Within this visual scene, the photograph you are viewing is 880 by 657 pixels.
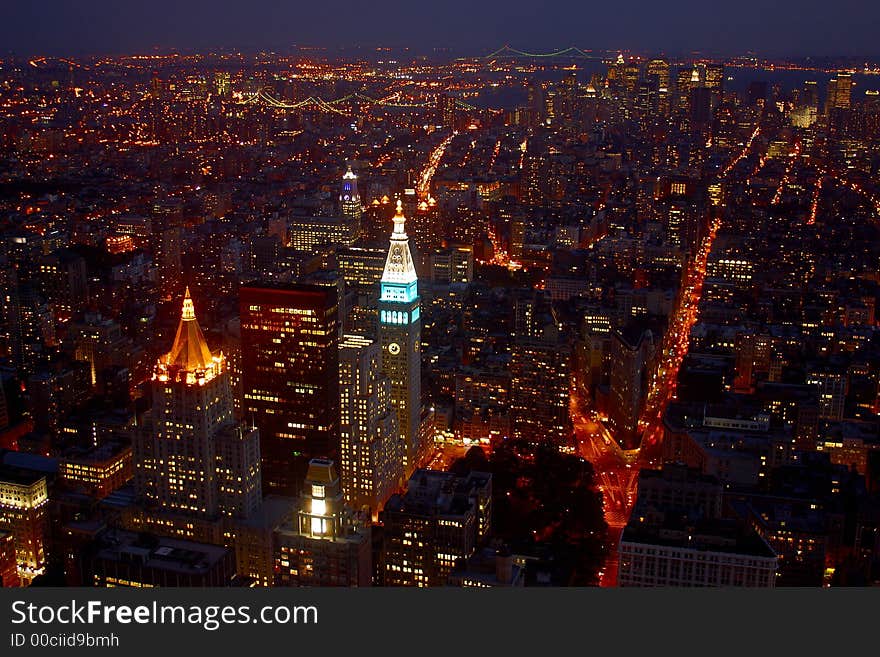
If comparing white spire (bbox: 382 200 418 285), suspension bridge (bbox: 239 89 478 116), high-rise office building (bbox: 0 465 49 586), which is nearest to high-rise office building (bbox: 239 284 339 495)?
white spire (bbox: 382 200 418 285)

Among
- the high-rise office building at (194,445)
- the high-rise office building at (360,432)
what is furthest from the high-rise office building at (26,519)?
the high-rise office building at (360,432)

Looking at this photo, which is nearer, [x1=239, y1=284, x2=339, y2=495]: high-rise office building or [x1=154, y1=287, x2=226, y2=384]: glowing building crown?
[x1=154, y1=287, x2=226, y2=384]: glowing building crown

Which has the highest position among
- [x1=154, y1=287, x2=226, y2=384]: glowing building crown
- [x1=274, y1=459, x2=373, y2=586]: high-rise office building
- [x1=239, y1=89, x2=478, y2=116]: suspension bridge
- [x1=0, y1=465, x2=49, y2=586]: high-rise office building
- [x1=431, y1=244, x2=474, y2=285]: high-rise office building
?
[x1=239, y1=89, x2=478, y2=116]: suspension bridge

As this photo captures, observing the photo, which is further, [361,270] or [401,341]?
[361,270]

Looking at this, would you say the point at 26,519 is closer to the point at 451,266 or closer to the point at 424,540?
the point at 424,540

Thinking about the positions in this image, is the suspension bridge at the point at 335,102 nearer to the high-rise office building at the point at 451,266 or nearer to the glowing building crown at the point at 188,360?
the high-rise office building at the point at 451,266

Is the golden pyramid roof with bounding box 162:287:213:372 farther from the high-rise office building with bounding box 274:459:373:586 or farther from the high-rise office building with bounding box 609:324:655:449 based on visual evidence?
the high-rise office building with bounding box 609:324:655:449

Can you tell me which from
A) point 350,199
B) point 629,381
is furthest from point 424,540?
point 350,199

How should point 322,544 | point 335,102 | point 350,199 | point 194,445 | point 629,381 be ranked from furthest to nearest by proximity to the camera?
1. point 335,102
2. point 350,199
3. point 629,381
4. point 194,445
5. point 322,544
